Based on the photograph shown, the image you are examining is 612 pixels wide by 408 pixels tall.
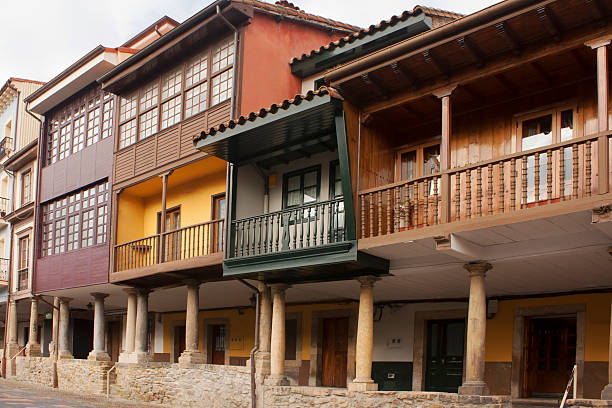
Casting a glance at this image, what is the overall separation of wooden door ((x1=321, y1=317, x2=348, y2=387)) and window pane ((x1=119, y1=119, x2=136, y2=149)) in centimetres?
669

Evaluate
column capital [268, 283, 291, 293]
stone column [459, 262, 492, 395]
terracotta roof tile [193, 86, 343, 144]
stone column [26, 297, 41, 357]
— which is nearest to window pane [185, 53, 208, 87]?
terracotta roof tile [193, 86, 343, 144]

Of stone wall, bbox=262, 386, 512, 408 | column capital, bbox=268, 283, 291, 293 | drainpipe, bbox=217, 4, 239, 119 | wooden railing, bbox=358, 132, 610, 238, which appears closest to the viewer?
wooden railing, bbox=358, 132, 610, 238

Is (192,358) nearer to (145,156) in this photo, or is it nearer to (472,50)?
(145,156)

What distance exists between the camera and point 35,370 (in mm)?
22734

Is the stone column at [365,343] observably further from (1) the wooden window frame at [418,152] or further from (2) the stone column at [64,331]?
(2) the stone column at [64,331]

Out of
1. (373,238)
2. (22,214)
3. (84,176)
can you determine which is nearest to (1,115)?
(22,214)

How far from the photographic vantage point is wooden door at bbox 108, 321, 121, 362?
26.1m

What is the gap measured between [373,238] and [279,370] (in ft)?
13.3

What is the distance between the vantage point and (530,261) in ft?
35.9

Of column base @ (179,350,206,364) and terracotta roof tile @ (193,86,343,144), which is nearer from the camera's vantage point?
terracotta roof tile @ (193,86,343,144)

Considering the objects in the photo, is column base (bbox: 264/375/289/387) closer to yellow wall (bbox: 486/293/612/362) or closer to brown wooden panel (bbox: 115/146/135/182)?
yellow wall (bbox: 486/293/612/362)

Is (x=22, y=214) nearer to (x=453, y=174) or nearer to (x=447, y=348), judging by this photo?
(x=447, y=348)

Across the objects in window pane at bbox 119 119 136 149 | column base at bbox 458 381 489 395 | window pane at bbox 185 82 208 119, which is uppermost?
window pane at bbox 185 82 208 119

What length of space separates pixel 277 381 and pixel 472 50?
7.17 meters
